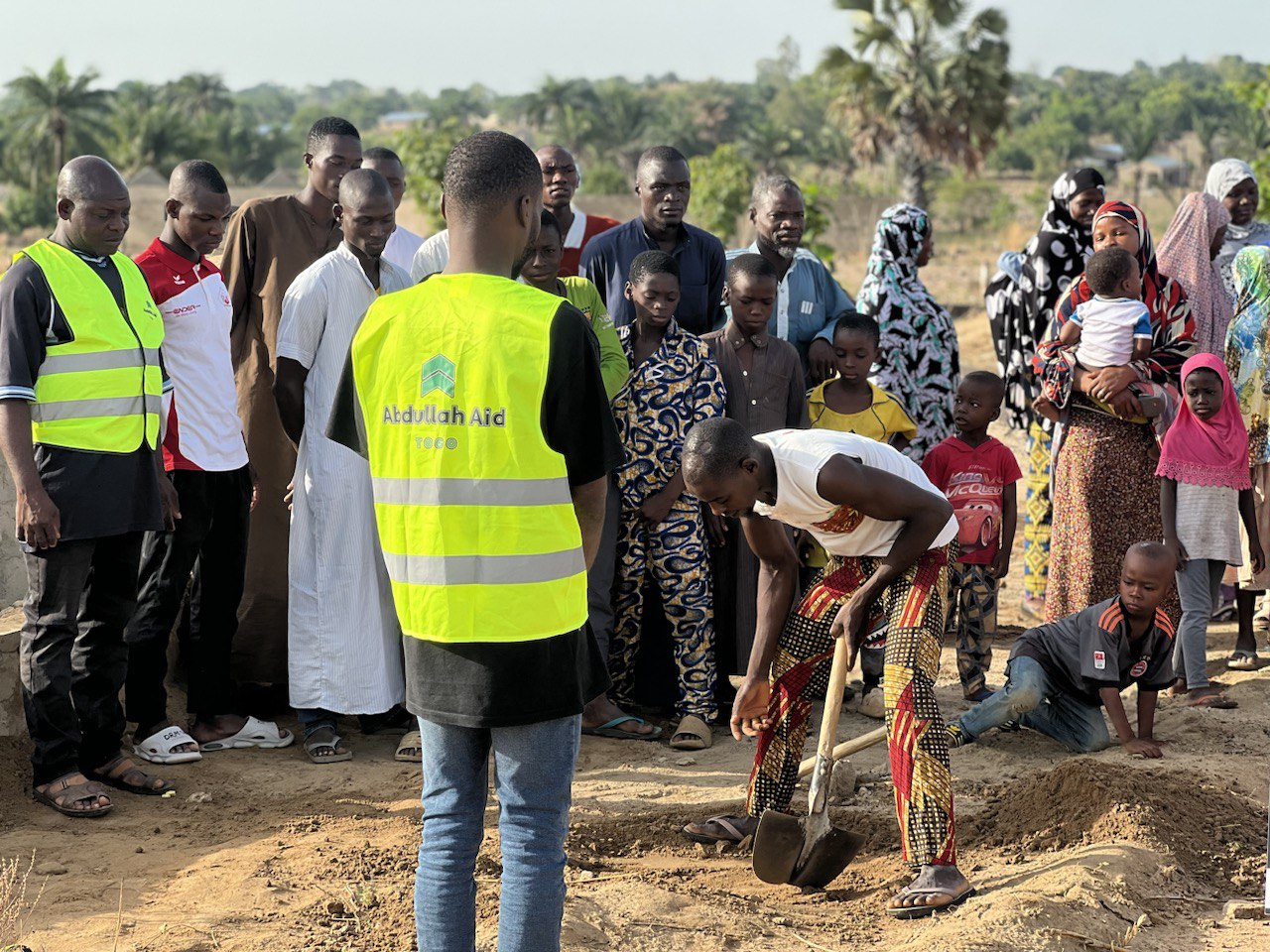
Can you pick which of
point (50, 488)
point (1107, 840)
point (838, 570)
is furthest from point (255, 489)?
point (1107, 840)

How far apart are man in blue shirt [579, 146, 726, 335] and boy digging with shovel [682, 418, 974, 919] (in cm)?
186

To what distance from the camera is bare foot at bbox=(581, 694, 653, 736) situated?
5.45 meters

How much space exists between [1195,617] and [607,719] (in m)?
2.48

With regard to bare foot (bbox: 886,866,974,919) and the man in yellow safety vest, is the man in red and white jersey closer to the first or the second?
the man in yellow safety vest

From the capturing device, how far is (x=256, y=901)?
12.6 feet

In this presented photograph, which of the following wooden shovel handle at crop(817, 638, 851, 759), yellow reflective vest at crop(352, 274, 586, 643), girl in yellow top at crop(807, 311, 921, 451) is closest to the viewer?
yellow reflective vest at crop(352, 274, 586, 643)

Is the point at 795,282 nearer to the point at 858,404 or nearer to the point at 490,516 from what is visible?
the point at 858,404

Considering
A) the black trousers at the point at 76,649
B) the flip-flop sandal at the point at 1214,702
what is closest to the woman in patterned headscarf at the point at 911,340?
the flip-flop sandal at the point at 1214,702

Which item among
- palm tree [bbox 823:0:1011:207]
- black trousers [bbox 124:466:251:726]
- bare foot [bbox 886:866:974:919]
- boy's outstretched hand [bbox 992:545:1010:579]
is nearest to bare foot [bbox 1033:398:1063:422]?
boy's outstretched hand [bbox 992:545:1010:579]

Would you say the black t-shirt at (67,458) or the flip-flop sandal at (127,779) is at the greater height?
the black t-shirt at (67,458)

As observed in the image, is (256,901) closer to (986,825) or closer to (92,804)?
(92,804)

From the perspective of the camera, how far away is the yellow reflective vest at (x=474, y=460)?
269cm

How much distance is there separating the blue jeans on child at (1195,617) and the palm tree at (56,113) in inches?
2040

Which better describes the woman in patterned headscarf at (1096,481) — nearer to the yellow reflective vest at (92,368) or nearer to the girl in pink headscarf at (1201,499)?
the girl in pink headscarf at (1201,499)
